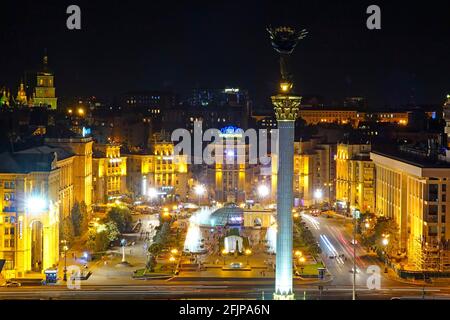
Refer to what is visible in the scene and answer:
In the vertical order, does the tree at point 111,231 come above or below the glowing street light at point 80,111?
below

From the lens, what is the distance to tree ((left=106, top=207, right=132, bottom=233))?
43487 millimetres

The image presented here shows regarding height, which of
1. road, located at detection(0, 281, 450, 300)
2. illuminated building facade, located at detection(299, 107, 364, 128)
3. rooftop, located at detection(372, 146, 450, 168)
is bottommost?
road, located at detection(0, 281, 450, 300)

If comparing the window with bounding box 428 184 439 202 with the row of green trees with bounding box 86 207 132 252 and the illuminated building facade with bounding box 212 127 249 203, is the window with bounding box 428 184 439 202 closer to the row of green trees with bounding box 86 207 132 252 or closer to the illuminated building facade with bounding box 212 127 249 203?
the row of green trees with bounding box 86 207 132 252

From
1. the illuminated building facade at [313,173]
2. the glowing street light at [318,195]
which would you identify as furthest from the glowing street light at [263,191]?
the glowing street light at [318,195]

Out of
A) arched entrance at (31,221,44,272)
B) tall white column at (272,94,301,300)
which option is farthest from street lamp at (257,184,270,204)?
tall white column at (272,94,301,300)

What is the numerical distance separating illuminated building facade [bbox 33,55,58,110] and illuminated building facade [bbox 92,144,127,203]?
7372mm

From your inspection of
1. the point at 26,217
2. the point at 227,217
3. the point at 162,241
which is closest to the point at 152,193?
the point at 227,217

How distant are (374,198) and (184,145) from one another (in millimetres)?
21691

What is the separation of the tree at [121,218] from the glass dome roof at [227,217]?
4.46 meters

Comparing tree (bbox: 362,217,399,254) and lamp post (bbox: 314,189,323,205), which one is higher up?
lamp post (bbox: 314,189,323,205)

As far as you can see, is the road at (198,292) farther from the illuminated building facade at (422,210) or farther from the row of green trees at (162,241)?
the illuminated building facade at (422,210)

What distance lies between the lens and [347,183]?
54844 millimetres

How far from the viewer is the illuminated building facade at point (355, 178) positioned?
5200 centimetres
